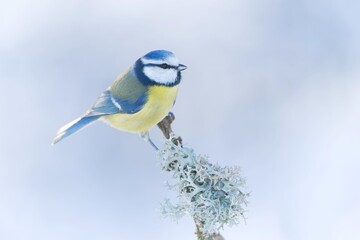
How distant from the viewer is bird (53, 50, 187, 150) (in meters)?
0.80

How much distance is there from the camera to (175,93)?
2.82 feet

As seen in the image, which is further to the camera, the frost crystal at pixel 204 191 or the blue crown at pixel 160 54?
the blue crown at pixel 160 54

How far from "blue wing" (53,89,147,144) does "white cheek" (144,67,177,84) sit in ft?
0.13

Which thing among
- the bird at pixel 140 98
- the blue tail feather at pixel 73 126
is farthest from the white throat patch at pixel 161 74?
the blue tail feather at pixel 73 126

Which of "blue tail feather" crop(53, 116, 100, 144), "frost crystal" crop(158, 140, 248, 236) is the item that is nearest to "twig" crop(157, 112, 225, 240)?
"frost crystal" crop(158, 140, 248, 236)

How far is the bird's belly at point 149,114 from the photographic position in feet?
2.69

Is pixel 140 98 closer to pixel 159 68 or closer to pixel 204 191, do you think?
pixel 159 68

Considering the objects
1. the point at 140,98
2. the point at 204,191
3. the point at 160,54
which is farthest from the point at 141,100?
the point at 204,191

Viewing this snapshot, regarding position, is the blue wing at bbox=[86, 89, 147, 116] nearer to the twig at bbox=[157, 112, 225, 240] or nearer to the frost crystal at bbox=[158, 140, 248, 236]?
the twig at bbox=[157, 112, 225, 240]

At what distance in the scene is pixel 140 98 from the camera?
872mm

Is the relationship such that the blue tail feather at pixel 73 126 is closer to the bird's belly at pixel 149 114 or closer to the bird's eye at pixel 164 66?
the bird's belly at pixel 149 114

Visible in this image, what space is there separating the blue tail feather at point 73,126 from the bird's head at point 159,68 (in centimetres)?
11

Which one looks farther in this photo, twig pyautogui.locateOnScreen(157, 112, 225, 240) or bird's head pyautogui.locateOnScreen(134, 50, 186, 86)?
bird's head pyautogui.locateOnScreen(134, 50, 186, 86)

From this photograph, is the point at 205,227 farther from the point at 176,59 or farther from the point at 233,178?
the point at 176,59
